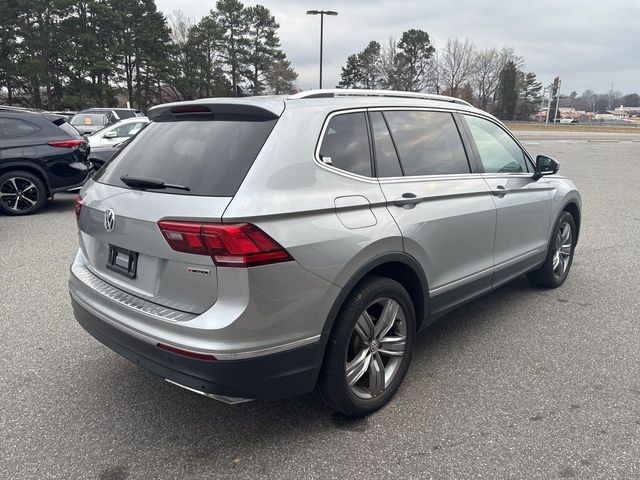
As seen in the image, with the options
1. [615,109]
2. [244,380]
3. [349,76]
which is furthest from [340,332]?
[615,109]

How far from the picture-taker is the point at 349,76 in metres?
75.1

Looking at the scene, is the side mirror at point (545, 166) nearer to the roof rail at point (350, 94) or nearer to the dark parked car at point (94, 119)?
the roof rail at point (350, 94)

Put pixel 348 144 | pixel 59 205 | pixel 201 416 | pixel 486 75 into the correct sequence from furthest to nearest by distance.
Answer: pixel 486 75 → pixel 59 205 → pixel 201 416 → pixel 348 144

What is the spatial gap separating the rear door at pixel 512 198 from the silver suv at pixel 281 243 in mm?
380

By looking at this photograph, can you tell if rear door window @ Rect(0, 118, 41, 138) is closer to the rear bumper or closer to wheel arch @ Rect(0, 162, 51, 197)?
wheel arch @ Rect(0, 162, 51, 197)

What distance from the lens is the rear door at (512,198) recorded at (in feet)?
12.5

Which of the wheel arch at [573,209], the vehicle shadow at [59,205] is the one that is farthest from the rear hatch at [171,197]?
the vehicle shadow at [59,205]

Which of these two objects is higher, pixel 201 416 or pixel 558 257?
pixel 558 257

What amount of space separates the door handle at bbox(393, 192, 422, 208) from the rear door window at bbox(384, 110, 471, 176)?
17cm

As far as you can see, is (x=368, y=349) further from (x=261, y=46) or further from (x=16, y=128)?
(x=261, y=46)

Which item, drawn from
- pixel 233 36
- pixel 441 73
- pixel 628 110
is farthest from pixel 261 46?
pixel 628 110

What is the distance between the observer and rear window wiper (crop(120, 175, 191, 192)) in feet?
7.99

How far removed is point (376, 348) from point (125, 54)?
1968 inches

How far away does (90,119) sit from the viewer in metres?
17.4
